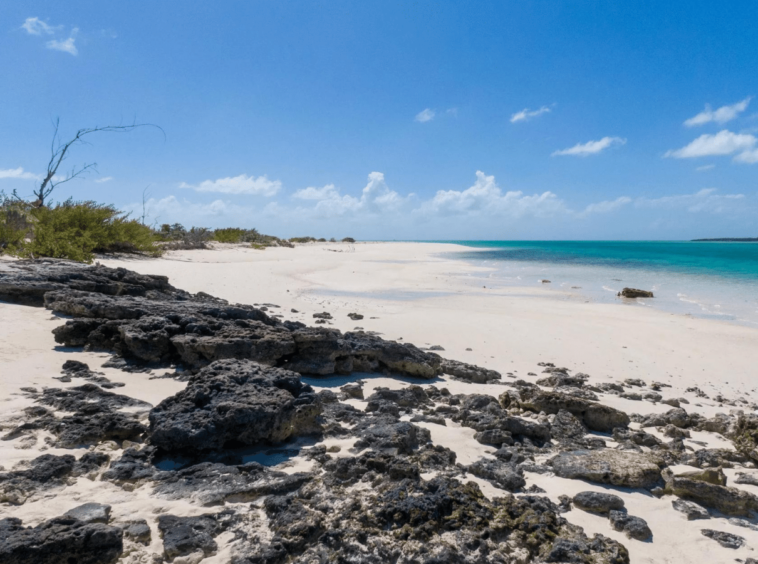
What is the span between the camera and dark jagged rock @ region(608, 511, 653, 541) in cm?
304

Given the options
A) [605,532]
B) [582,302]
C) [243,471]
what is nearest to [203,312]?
[243,471]

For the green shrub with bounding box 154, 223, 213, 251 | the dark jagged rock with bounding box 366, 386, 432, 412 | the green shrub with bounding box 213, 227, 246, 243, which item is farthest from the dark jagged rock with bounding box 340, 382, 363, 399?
the green shrub with bounding box 213, 227, 246, 243

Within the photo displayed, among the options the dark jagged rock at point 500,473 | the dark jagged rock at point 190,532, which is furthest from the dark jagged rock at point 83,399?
the dark jagged rock at point 500,473

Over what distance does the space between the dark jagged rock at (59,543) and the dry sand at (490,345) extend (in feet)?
0.50

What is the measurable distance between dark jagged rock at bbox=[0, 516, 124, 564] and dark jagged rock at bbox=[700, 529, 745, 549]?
12.2 ft

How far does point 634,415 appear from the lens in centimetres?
569

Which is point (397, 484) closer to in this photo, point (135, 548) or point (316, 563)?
point (316, 563)

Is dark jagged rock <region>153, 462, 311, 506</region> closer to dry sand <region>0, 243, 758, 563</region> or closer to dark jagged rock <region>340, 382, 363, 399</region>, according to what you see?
dry sand <region>0, 243, 758, 563</region>

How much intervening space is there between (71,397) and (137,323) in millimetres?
1804

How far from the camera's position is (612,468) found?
12.4 feet

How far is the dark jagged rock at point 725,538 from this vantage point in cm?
302

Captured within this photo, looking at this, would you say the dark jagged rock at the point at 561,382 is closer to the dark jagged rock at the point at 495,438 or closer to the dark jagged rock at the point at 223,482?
the dark jagged rock at the point at 495,438

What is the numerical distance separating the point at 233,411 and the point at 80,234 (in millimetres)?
18912

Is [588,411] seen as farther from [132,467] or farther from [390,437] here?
[132,467]
